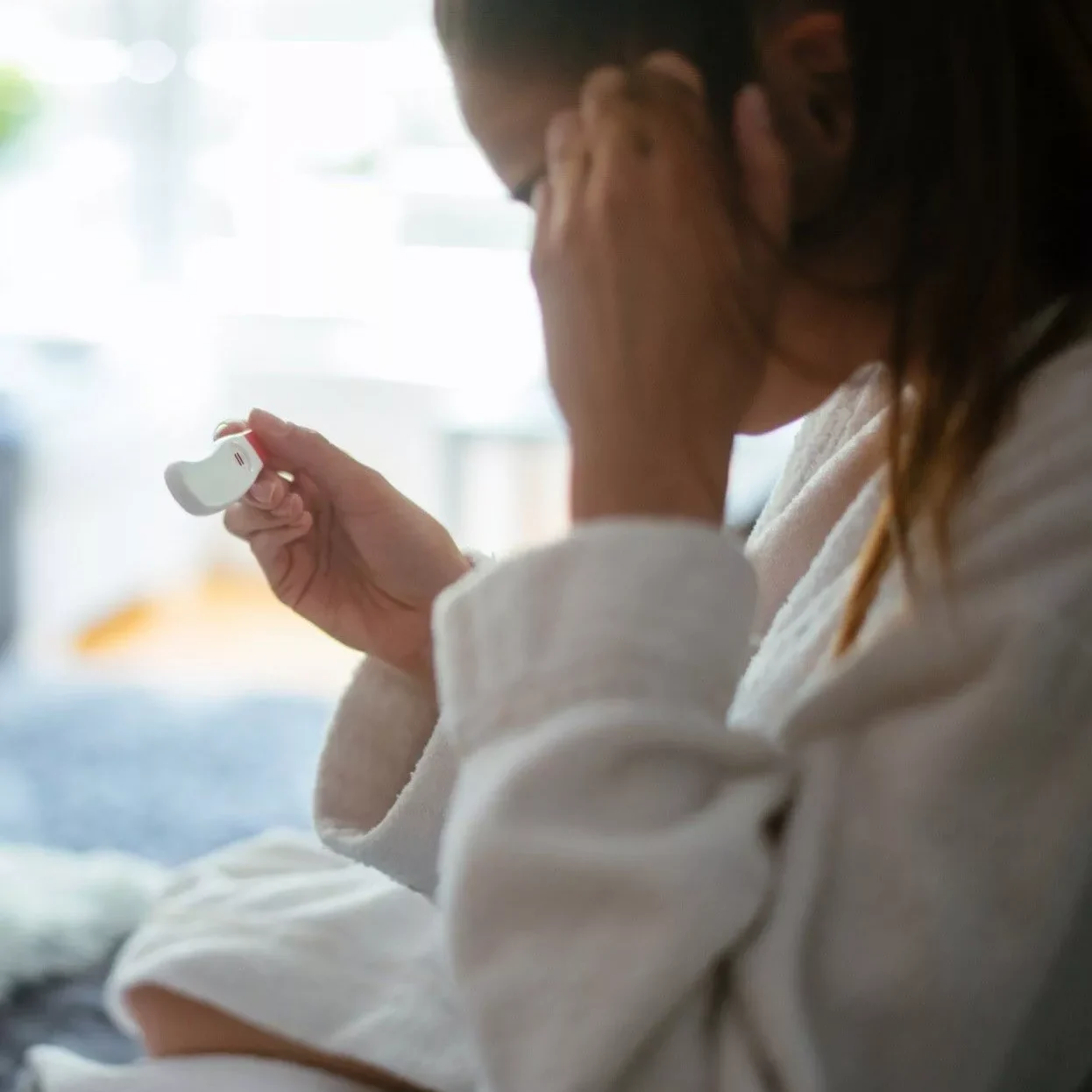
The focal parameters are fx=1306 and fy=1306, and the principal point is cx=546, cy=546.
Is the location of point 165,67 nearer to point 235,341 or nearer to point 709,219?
point 235,341

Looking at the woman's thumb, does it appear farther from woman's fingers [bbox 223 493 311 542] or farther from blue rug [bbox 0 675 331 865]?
blue rug [bbox 0 675 331 865]

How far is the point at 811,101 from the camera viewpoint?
501 millimetres

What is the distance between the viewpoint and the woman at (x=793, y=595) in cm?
41

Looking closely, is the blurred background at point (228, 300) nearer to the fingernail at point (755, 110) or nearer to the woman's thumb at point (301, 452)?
the woman's thumb at point (301, 452)

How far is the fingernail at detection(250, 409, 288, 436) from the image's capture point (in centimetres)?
69

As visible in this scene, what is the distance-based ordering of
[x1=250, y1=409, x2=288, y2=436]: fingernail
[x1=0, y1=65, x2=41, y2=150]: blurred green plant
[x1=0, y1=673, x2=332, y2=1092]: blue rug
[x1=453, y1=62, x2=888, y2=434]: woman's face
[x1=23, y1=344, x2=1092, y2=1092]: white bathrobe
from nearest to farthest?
1. [x1=23, y1=344, x2=1092, y2=1092]: white bathrobe
2. [x1=453, y1=62, x2=888, y2=434]: woman's face
3. [x1=250, y1=409, x2=288, y2=436]: fingernail
4. [x1=0, y1=673, x2=332, y2=1092]: blue rug
5. [x1=0, y1=65, x2=41, y2=150]: blurred green plant

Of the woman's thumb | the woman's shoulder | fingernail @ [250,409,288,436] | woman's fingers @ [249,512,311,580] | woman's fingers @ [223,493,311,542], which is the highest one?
the woman's shoulder

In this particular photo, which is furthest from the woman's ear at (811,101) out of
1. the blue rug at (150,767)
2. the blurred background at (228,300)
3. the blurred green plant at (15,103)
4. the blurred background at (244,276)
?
the blurred green plant at (15,103)

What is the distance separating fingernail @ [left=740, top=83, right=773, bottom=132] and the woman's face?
0.19 ft

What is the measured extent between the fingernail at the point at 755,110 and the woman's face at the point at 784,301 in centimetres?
6

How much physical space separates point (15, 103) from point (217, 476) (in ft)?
6.49

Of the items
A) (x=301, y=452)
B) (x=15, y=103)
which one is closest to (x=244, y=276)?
(x=15, y=103)

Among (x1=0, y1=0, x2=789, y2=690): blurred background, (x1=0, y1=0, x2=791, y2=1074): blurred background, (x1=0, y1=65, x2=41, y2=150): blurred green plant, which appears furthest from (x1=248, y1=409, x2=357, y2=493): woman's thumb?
(x1=0, y1=65, x2=41, y2=150): blurred green plant

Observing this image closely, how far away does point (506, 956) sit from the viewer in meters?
0.41
